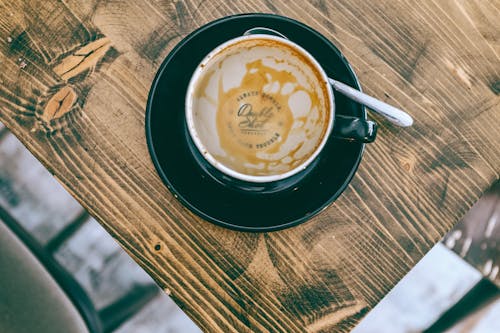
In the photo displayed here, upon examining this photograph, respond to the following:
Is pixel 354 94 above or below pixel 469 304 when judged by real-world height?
above

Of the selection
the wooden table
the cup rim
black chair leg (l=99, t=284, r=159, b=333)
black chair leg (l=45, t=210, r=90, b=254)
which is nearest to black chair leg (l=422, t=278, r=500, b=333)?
the wooden table

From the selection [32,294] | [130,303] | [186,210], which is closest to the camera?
[186,210]

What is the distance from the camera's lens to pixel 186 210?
590 millimetres

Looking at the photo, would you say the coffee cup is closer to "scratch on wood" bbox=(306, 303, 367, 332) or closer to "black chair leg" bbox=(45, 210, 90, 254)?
"scratch on wood" bbox=(306, 303, 367, 332)

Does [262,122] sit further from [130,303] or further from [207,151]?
[130,303]

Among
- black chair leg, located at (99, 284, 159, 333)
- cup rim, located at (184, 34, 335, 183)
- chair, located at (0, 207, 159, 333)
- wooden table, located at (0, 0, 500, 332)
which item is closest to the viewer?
cup rim, located at (184, 34, 335, 183)

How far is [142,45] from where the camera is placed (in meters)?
0.59

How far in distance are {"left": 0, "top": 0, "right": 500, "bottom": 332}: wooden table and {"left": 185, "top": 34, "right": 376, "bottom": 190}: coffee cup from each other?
13 cm

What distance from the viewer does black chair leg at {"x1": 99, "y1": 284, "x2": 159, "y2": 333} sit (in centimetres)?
110

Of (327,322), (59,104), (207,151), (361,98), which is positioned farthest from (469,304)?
(59,104)

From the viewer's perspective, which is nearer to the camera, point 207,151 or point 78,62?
point 207,151

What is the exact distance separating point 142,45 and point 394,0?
1.29ft

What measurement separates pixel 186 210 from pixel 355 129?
0.28 m

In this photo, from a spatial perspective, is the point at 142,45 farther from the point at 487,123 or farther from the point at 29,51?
the point at 487,123
